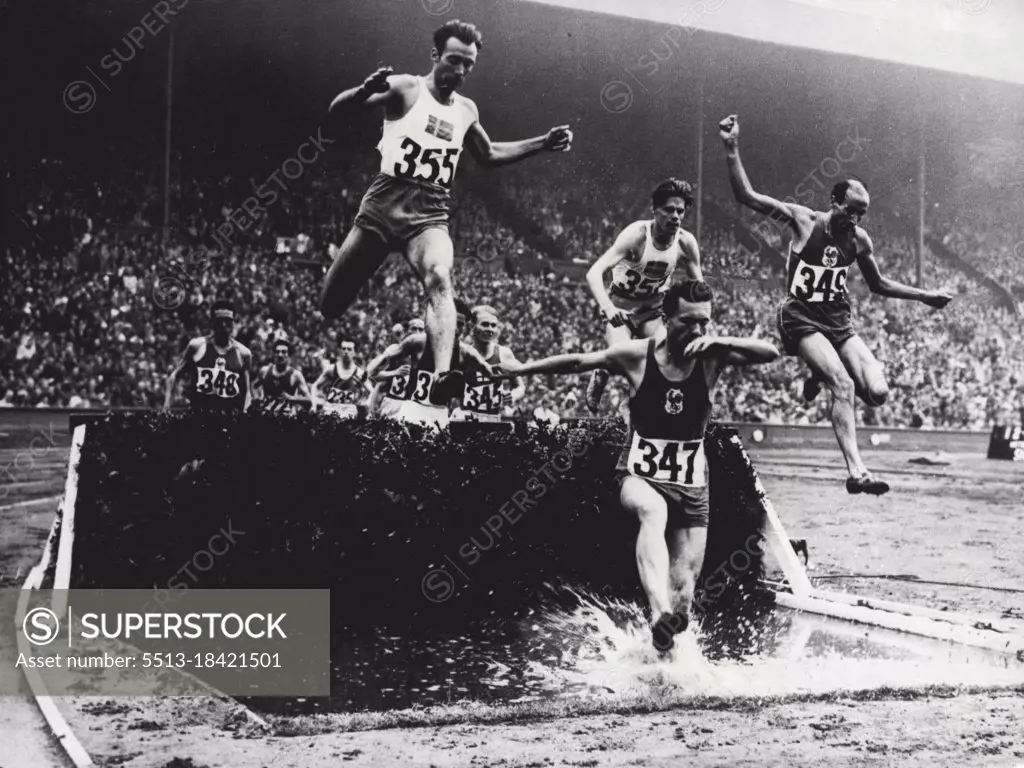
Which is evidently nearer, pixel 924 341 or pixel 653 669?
pixel 653 669

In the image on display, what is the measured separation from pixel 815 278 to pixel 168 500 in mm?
4472

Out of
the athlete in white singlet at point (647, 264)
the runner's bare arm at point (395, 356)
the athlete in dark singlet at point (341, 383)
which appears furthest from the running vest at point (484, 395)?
the athlete in white singlet at point (647, 264)

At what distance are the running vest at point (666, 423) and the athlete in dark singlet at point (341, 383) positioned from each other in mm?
7359

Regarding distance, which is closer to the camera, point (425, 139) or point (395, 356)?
point (425, 139)

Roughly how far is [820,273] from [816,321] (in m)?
0.31

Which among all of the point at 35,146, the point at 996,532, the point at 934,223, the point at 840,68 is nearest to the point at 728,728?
the point at 996,532

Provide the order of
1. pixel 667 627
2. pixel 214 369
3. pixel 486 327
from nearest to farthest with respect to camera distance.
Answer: pixel 667 627 → pixel 214 369 → pixel 486 327

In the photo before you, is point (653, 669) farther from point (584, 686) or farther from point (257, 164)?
point (257, 164)

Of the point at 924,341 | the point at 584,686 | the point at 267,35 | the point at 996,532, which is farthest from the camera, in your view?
the point at 924,341

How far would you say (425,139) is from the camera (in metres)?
6.78

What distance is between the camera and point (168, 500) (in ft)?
23.3

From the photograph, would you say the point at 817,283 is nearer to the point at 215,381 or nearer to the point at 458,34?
the point at 458,34

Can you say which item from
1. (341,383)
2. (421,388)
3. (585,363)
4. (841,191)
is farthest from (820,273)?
(341,383)

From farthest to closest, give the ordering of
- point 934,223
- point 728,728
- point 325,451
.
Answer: point 934,223
point 325,451
point 728,728
